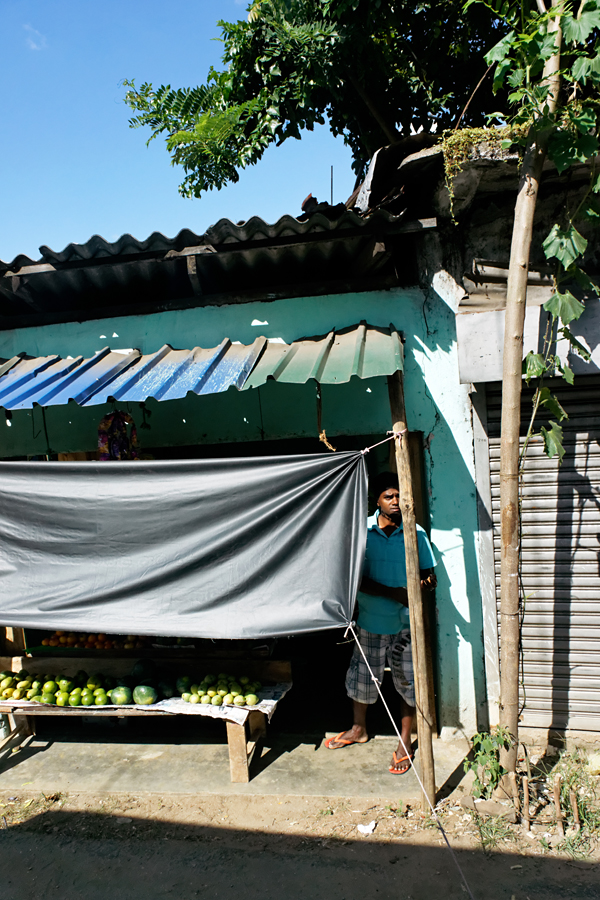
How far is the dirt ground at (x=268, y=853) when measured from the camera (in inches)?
117

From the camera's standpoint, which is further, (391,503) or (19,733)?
(19,733)

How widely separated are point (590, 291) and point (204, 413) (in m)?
3.20

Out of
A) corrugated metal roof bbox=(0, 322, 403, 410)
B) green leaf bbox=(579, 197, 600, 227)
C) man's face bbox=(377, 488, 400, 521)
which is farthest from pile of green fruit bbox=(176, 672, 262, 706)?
green leaf bbox=(579, 197, 600, 227)

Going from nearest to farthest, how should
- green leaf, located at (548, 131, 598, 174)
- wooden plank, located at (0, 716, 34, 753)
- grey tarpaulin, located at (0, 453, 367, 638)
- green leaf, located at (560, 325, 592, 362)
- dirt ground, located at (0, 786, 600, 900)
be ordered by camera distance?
1. dirt ground, located at (0, 786, 600, 900)
2. green leaf, located at (548, 131, 598, 174)
3. grey tarpaulin, located at (0, 453, 367, 638)
4. green leaf, located at (560, 325, 592, 362)
5. wooden plank, located at (0, 716, 34, 753)

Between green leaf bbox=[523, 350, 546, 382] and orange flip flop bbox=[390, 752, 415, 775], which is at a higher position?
green leaf bbox=[523, 350, 546, 382]

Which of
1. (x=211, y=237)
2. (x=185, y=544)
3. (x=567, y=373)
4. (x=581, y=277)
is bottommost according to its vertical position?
(x=185, y=544)

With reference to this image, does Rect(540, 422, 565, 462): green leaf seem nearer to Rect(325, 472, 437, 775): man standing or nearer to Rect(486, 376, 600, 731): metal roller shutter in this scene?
Rect(486, 376, 600, 731): metal roller shutter

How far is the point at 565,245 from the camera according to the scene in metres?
3.43

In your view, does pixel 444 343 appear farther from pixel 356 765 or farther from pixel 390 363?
pixel 356 765

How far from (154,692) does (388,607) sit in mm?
1935

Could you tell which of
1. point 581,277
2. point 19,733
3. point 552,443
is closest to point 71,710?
point 19,733

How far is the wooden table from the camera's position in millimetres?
3938

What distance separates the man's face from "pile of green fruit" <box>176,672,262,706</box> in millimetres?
1724

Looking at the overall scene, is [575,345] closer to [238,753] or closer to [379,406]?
[379,406]
